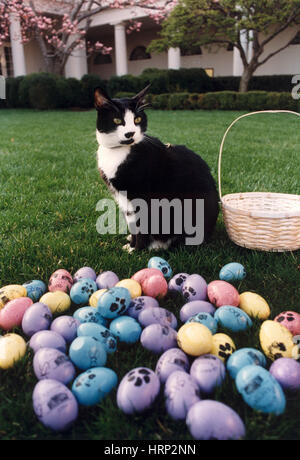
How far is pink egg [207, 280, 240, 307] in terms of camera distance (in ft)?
6.23

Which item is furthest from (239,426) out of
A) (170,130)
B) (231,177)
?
(170,130)

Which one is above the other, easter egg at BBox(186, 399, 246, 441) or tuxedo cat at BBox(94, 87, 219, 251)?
tuxedo cat at BBox(94, 87, 219, 251)

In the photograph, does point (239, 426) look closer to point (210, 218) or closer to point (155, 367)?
point (155, 367)

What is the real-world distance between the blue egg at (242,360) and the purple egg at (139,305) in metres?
0.49

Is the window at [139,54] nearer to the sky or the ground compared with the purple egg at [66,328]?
nearer to the sky

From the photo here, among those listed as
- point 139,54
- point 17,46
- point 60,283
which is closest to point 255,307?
point 60,283

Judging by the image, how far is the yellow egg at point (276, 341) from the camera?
156 cm

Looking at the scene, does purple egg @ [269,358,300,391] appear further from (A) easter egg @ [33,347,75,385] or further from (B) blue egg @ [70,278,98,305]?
(B) blue egg @ [70,278,98,305]

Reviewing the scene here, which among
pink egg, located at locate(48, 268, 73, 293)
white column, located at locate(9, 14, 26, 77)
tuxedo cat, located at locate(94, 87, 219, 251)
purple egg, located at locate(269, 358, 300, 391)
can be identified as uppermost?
white column, located at locate(9, 14, 26, 77)

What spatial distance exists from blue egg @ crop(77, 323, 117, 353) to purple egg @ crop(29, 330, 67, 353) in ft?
0.26

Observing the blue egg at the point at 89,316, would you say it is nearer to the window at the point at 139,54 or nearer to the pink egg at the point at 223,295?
the pink egg at the point at 223,295

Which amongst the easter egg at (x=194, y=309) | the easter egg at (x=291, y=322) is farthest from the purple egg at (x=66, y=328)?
the easter egg at (x=291, y=322)

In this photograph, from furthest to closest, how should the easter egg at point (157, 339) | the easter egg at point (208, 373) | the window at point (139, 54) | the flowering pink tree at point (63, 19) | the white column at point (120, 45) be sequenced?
1. the window at point (139, 54)
2. the white column at point (120, 45)
3. the flowering pink tree at point (63, 19)
4. the easter egg at point (157, 339)
5. the easter egg at point (208, 373)

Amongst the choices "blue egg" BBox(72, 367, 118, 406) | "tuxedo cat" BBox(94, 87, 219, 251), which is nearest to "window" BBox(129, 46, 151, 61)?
"tuxedo cat" BBox(94, 87, 219, 251)
